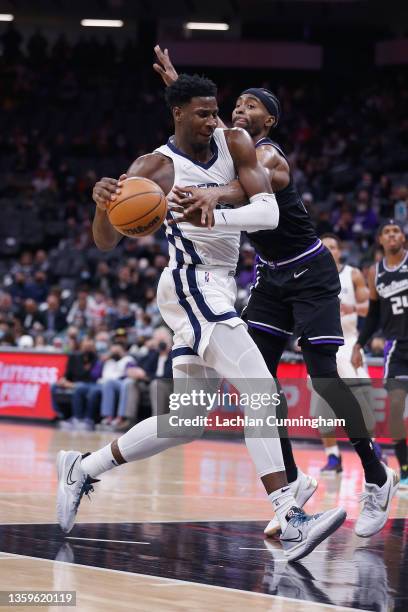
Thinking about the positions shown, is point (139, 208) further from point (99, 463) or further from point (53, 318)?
point (53, 318)

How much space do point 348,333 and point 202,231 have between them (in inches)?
206

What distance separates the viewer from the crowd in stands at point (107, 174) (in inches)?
670

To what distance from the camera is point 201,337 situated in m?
5.43

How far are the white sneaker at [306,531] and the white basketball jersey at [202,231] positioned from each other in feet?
4.35

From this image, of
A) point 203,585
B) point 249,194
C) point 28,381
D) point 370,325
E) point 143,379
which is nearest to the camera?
point 203,585

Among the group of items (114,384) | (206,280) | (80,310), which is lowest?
(206,280)

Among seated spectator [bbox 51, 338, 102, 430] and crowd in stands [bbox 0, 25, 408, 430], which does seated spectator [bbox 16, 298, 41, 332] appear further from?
seated spectator [bbox 51, 338, 102, 430]

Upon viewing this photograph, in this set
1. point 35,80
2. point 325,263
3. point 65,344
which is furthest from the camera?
point 35,80

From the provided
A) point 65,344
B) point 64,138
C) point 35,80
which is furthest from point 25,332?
point 35,80

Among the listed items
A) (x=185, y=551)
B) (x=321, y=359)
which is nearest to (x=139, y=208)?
(x=321, y=359)

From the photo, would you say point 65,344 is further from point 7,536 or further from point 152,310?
point 7,536

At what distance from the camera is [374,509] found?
19.8 feet

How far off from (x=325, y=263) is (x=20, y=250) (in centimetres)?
2010

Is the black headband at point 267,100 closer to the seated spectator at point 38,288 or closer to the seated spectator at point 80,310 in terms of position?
the seated spectator at point 80,310
